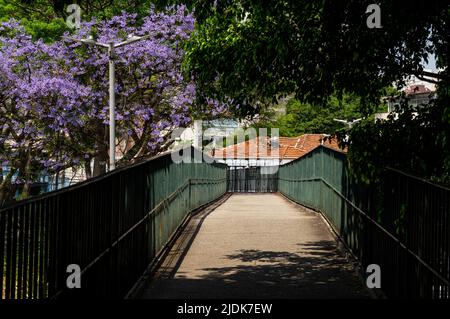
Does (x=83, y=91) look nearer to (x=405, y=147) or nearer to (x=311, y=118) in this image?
(x=405, y=147)

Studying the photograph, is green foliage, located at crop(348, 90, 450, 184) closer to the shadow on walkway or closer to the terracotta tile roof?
the shadow on walkway

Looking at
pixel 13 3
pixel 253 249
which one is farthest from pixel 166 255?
pixel 13 3

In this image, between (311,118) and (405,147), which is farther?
(311,118)

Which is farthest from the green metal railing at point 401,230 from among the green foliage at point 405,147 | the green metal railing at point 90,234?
the green metal railing at point 90,234

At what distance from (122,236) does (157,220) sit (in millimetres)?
3283

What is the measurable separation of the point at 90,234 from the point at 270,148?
81985 mm

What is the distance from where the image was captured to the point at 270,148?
88000mm

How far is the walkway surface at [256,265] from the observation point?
29.7 feet

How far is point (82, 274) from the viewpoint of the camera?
5848 mm

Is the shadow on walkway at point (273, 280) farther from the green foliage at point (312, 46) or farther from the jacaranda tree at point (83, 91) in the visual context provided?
the jacaranda tree at point (83, 91)

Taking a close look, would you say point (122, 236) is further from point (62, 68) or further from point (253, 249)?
point (62, 68)

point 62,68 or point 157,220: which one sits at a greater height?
point 62,68

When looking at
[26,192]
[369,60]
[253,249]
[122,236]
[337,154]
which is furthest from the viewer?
[26,192]

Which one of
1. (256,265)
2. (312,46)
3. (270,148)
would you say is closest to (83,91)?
(256,265)
